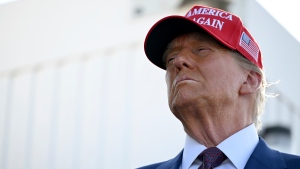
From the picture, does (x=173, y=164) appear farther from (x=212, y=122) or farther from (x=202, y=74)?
(x=202, y=74)

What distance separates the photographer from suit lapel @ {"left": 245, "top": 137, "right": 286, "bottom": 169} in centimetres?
243

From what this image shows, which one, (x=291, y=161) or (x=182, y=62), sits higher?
(x=182, y=62)

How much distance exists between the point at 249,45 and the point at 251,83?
127mm

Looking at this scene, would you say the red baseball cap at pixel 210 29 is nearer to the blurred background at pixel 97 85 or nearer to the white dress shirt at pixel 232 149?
the white dress shirt at pixel 232 149

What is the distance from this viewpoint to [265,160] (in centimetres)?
246

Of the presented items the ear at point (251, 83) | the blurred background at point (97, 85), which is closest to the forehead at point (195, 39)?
the ear at point (251, 83)

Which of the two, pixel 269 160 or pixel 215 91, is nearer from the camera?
pixel 269 160

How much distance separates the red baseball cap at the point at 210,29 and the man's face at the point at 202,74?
0.04 m

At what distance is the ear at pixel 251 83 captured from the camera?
2672mm

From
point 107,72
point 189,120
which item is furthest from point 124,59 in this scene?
point 189,120

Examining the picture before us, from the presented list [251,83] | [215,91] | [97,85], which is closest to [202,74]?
[215,91]

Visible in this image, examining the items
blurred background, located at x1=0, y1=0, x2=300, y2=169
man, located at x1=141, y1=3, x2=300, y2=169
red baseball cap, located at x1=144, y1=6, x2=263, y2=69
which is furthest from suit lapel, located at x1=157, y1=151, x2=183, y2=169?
blurred background, located at x1=0, y1=0, x2=300, y2=169

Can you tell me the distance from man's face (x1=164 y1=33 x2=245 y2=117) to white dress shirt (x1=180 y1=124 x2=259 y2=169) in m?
0.12

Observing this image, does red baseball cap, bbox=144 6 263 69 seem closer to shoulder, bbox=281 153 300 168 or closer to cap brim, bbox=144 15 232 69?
cap brim, bbox=144 15 232 69
